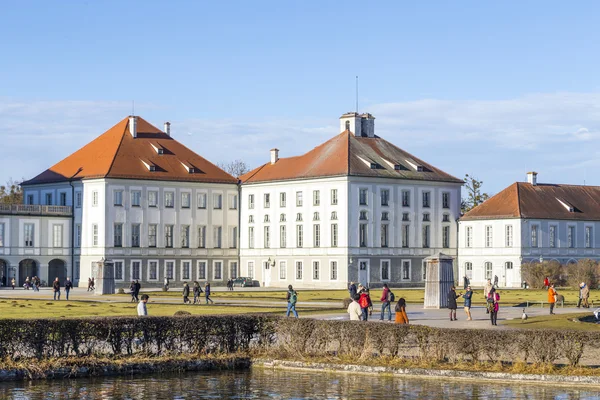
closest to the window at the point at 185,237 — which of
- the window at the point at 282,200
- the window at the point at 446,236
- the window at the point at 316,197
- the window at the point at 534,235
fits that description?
the window at the point at 282,200

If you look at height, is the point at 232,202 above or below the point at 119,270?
above

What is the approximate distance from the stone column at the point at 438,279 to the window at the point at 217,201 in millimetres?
49915

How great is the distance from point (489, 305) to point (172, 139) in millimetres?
63830

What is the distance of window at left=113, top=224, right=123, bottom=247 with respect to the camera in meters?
96.8

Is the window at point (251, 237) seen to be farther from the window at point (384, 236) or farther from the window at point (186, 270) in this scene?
the window at point (384, 236)

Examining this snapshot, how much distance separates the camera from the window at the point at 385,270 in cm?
9919

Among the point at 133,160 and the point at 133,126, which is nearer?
the point at 133,160

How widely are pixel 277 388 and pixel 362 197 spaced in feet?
237

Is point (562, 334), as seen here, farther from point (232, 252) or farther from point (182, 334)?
point (232, 252)

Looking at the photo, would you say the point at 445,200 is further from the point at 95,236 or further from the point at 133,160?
the point at 95,236

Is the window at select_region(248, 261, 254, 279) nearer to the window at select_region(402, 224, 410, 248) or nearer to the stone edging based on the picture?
the window at select_region(402, 224, 410, 248)

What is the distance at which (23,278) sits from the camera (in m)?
98.7

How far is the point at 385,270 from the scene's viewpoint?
326 ft

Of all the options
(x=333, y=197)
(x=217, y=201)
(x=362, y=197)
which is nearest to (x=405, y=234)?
(x=362, y=197)
